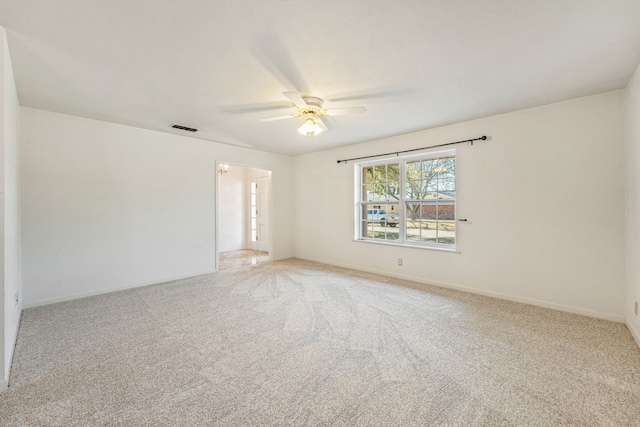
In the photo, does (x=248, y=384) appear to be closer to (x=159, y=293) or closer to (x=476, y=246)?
(x=159, y=293)

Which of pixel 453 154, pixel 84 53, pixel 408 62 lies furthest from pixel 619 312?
pixel 84 53

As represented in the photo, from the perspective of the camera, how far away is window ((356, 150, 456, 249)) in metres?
4.16

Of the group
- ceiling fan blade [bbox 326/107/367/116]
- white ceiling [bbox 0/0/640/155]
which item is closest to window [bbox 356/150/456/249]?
white ceiling [bbox 0/0/640/155]

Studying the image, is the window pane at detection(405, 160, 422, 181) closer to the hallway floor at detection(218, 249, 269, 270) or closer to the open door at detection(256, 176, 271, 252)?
the hallway floor at detection(218, 249, 269, 270)

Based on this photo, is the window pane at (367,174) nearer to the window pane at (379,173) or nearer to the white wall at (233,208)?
the window pane at (379,173)

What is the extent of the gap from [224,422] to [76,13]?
8.82ft

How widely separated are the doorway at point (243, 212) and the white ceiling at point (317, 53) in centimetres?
402

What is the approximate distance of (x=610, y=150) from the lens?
2.87 meters

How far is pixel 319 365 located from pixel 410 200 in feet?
10.6

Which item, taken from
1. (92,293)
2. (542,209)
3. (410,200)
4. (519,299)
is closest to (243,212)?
(92,293)

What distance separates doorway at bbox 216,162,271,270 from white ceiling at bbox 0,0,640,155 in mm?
4020

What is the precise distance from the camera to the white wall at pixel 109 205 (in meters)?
3.38

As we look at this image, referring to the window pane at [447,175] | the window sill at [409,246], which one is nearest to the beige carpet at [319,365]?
the window sill at [409,246]

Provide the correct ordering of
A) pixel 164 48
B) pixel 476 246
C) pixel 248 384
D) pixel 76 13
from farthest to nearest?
pixel 476 246, pixel 164 48, pixel 248 384, pixel 76 13
